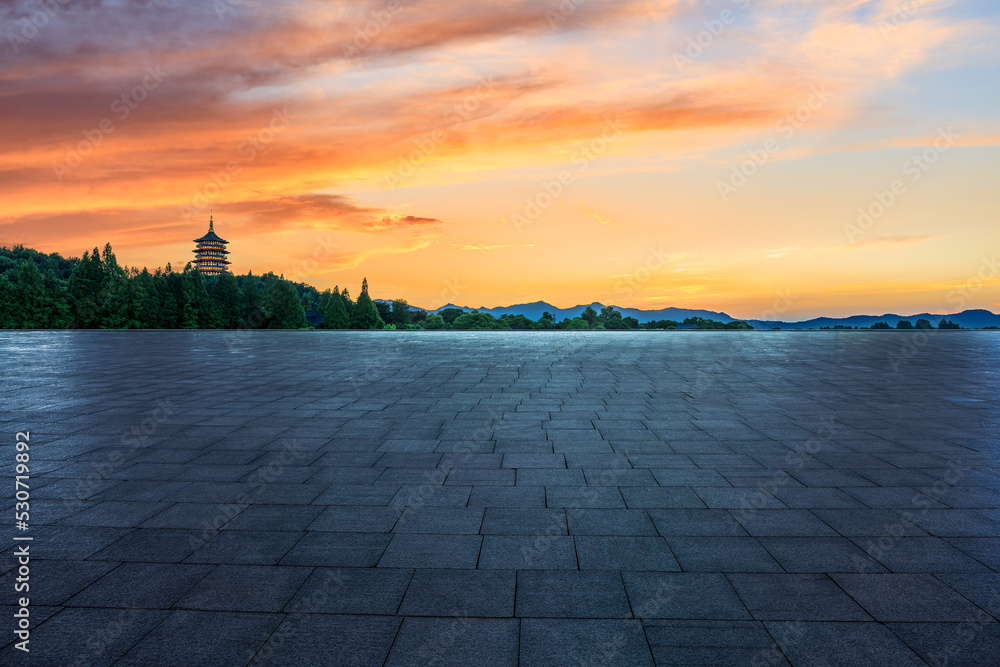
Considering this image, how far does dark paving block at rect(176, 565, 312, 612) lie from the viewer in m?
2.90

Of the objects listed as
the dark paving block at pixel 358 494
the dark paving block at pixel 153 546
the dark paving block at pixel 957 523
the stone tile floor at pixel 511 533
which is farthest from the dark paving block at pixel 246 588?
the dark paving block at pixel 957 523

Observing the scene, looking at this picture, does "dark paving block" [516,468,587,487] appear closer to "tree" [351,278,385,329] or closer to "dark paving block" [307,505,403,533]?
"dark paving block" [307,505,403,533]

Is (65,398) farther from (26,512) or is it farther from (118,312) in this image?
(118,312)

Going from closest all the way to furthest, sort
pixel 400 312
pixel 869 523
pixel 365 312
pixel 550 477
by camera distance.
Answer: pixel 869 523 → pixel 550 477 → pixel 365 312 → pixel 400 312

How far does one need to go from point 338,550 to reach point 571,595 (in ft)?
5.24

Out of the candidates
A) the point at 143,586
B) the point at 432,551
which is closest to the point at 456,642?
the point at 432,551

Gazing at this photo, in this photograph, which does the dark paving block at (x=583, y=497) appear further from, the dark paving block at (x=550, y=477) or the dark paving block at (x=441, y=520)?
the dark paving block at (x=441, y=520)

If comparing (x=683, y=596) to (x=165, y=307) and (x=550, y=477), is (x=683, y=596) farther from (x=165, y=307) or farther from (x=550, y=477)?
(x=165, y=307)

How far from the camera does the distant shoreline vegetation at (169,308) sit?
140ft

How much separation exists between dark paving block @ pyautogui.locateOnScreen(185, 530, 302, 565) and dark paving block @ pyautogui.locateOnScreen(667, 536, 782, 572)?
104 inches

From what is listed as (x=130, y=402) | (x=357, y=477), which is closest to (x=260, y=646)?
(x=357, y=477)

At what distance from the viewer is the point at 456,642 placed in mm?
2562

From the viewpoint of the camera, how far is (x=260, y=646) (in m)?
2.56

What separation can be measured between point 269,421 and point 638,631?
626cm
